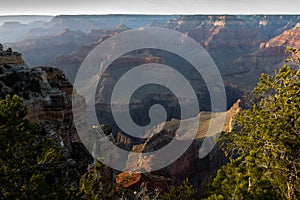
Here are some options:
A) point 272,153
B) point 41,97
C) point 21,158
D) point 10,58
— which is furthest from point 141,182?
point 272,153

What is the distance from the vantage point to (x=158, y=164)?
1764 inches

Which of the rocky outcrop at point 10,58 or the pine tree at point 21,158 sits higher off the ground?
the rocky outcrop at point 10,58

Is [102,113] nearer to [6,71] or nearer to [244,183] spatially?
[6,71]

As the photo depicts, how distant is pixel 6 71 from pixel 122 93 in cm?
8909

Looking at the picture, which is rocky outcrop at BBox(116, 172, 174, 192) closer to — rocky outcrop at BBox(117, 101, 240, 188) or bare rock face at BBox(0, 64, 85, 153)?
rocky outcrop at BBox(117, 101, 240, 188)

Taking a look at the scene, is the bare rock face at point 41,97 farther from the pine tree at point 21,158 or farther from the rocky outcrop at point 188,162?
the rocky outcrop at point 188,162

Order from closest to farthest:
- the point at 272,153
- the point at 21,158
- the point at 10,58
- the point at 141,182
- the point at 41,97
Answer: the point at 272,153, the point at 21,158, the point at 41,97, the point at 10,58, the point at 141,182

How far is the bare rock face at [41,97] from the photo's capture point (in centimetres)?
2078

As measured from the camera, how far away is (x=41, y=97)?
21594mm

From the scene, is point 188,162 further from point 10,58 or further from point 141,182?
point 10,58

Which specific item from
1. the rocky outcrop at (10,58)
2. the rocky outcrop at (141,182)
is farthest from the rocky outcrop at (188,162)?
the rocky outcrop at (10,58)

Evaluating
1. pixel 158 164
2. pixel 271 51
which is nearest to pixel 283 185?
pixel 158 164

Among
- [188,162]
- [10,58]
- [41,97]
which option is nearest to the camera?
[41,97]

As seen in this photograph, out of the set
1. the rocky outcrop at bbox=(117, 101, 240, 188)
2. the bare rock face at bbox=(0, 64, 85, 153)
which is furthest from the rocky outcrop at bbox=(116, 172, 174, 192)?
the bare rock face at bbox=(0, 64, 85, 153)
